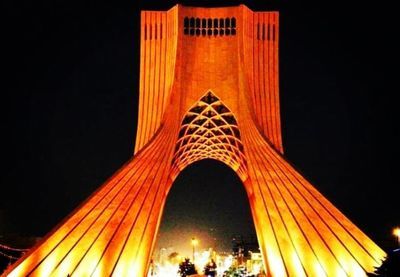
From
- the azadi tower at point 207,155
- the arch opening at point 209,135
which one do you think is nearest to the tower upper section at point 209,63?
the azadi tower at point 207,155

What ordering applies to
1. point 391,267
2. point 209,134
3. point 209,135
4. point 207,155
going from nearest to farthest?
point 391,267, point 209,134, point 209,135, point 207,155

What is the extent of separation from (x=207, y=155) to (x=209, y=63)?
7407mm

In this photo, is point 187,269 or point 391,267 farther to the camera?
point 187,269

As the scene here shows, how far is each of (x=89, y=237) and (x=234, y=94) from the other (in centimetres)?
945

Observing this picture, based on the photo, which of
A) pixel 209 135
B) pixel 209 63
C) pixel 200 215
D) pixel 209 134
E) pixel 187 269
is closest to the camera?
pixel 209 63

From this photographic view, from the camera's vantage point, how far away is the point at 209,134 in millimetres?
21125

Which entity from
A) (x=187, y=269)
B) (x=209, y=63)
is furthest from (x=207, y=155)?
(x=209, y=63)

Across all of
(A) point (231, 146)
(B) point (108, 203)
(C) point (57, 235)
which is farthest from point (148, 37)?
(C) point (57, 235)

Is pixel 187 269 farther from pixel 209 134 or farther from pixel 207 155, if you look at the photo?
pixel 209 134

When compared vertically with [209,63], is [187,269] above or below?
below

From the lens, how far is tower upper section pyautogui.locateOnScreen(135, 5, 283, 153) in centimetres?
1695

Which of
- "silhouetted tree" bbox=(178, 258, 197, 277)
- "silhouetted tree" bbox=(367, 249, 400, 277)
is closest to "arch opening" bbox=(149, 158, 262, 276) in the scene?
"silhouetted tree" bbox=(178, 258, 197, 277)

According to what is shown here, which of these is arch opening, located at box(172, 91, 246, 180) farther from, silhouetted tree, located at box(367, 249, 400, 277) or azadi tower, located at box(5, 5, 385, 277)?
silhouetted tree, located at box(367, 249, 400, 277)

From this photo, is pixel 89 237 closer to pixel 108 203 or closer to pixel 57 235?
pixel 57 235
